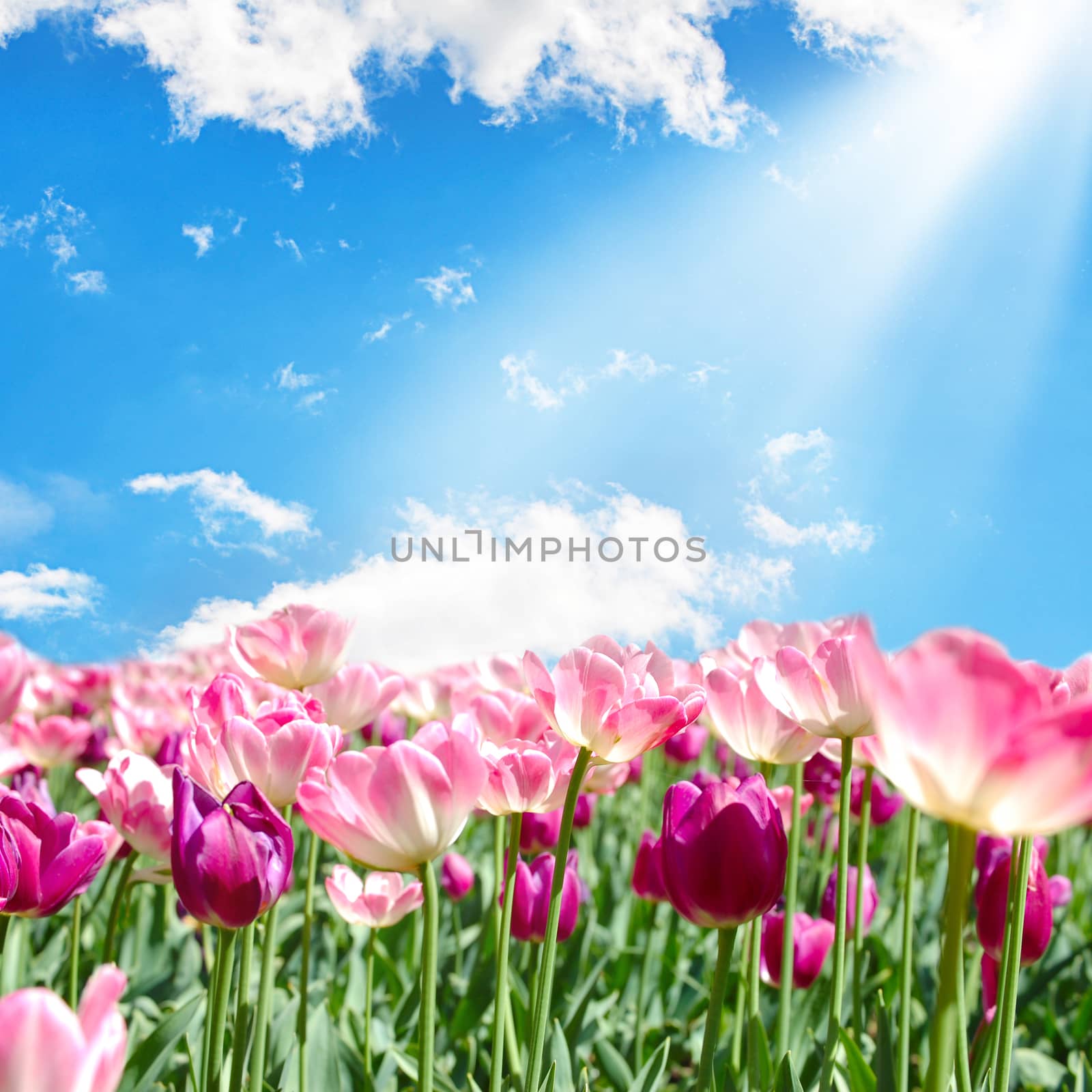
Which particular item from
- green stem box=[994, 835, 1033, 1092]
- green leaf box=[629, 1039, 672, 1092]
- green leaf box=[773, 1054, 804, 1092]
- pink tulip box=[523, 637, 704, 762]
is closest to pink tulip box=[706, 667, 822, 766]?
pink tulip box=[523, 637, 704, 762]

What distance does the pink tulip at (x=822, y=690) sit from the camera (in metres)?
1.39

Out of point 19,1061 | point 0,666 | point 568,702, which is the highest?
point 0,666

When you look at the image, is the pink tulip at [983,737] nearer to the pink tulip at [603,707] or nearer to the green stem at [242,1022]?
the pink tulip at [603,707]

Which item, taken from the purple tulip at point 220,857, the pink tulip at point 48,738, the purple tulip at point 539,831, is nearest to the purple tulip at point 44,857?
the purple tulip at point 220,857

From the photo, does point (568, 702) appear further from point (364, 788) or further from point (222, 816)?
point (222, 816)

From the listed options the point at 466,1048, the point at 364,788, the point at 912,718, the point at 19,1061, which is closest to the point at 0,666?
the point at 364,788

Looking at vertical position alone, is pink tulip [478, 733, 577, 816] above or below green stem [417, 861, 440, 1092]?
above

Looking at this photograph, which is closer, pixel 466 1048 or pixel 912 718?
pixel 912 718

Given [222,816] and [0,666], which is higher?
[0,666]

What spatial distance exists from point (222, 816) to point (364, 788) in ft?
0.59

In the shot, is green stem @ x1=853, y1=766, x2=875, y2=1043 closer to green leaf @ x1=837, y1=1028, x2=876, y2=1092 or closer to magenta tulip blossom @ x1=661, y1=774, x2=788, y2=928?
green leaf @ x1=837, y1=1028, x2=876, y2=1092

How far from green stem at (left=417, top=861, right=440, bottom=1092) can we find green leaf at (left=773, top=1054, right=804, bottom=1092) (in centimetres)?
63

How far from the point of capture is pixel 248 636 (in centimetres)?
190

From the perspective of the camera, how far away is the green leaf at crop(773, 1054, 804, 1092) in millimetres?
1490
